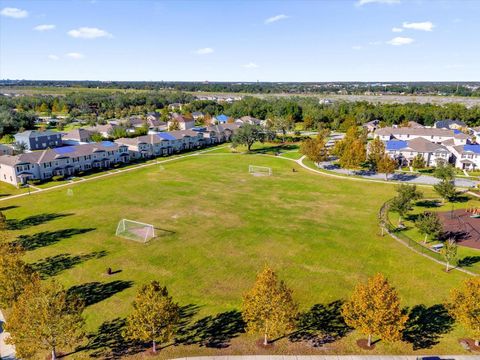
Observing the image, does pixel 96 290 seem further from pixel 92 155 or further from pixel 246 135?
pixel 246 135

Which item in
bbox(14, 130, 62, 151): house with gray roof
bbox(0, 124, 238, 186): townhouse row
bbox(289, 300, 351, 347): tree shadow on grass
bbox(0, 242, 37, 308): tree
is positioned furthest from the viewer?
bbox(14, 130, 62, 151): house with gray roof

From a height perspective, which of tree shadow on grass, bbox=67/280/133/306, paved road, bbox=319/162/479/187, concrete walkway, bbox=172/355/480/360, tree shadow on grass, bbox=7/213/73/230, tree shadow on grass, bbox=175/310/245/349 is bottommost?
concrete walkway, bbox=172/355/480/360

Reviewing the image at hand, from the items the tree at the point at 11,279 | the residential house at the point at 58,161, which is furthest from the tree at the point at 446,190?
the residential house at the point at 58,161

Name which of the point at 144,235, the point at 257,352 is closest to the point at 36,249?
the point at 144,235

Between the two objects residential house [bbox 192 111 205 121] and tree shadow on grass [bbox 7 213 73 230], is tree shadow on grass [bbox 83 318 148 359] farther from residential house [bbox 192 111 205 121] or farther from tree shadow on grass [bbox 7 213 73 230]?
residential house [bbox 192 111 205 121]

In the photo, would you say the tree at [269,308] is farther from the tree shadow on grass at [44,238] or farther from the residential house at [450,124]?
the residential house at [450,124]

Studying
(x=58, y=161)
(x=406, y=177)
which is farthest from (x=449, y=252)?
(x=58, y=161)

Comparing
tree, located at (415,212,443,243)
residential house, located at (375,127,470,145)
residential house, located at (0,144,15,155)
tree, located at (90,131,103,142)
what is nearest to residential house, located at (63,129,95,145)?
tree, located at (90,131,103,142)
